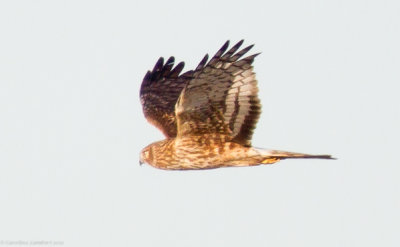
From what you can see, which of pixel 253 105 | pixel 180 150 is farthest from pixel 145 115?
pixel 253 105

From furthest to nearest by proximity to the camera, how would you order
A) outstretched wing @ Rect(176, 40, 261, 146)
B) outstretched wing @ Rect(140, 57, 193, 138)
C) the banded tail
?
Answer: outstretched wing @ Rect(140, 57, 193, 138), the banded tail, outstretched wing @ Rect(176, 40, 261, 146)

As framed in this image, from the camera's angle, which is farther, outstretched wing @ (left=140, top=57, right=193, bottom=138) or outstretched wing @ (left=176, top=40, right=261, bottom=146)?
outstretched wing @ (left=140, top=57, right=193, bottom=138)

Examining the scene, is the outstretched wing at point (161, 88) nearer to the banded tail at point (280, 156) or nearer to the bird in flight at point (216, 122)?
the bird in flight at point (216, 122)

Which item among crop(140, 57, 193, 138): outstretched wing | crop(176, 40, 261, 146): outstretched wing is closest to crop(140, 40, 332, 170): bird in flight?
crop(176, 40, 261, 146): outstretched wing

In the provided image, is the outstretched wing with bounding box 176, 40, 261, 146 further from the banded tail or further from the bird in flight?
the banded tail

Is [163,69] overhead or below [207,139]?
overhead

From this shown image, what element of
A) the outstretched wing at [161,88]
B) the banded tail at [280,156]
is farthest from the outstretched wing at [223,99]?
the outstretched wing at [161,88]

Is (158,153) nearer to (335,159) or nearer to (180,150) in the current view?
(180,150)
